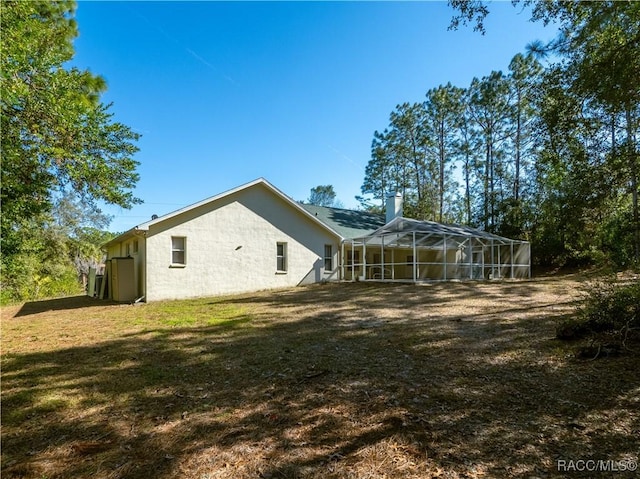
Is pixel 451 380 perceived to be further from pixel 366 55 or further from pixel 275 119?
pixel 275 119

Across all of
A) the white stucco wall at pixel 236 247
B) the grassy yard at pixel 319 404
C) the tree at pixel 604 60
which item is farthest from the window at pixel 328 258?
the tree at pixel 604 60

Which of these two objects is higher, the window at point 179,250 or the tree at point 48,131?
the tree at point 48,131

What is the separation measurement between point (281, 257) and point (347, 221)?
605cm

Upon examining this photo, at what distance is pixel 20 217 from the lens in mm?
9555


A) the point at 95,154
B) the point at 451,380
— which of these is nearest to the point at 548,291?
the point at 451,380

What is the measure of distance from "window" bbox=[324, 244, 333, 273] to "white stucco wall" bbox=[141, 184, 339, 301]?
0.29m

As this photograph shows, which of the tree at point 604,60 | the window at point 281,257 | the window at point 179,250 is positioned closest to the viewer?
the tree at point 604,60

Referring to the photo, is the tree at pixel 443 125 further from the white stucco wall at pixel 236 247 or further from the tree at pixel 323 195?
the tree at pixel 323 195

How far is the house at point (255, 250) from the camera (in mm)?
12945

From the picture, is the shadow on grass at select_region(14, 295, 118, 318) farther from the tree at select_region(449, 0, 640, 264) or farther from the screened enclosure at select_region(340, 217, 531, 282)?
the tree at select_region(449, 0, 640, 264)

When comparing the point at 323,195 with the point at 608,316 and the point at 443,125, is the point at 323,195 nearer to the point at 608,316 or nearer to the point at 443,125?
the point at 443,125

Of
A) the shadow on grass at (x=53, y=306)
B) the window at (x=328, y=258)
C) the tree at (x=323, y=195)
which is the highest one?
the tree at (x=323, y=195)

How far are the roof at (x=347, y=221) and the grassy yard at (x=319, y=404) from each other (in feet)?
40.3

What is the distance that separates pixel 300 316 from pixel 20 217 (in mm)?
8535
